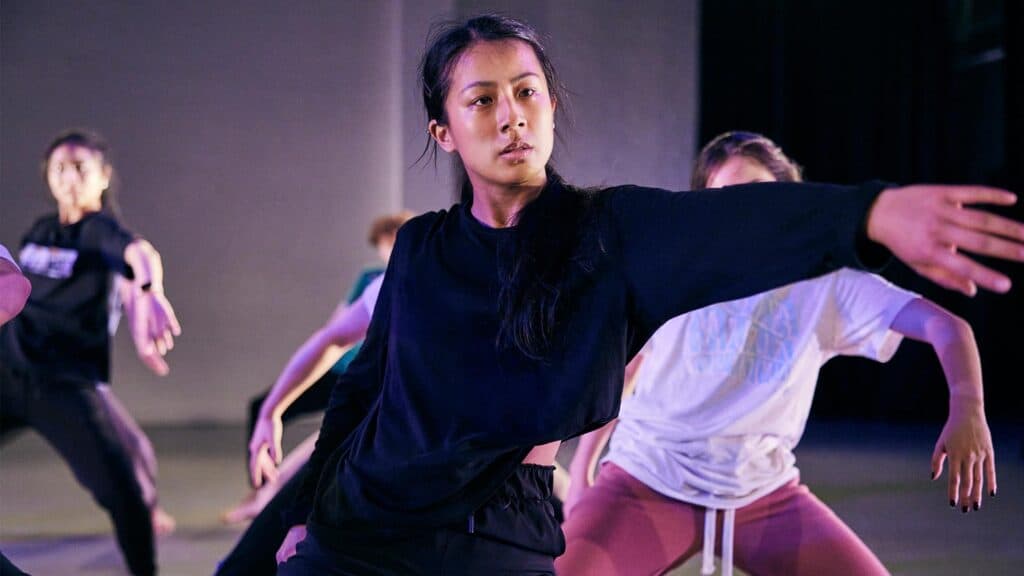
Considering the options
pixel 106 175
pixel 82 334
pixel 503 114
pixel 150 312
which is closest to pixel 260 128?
pixel 106 175

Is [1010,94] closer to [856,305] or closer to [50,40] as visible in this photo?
[856,305]

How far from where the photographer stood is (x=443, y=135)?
1726 mm

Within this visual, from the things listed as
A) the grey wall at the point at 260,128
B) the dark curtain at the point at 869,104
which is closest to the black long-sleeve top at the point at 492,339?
the grey wall at the point at 260,128

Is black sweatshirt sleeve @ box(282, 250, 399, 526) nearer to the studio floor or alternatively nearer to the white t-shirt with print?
the white t-shirt with print

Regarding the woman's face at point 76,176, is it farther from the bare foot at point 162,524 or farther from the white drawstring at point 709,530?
the white drawstring at point 709,530

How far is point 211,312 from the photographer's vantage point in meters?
7.51

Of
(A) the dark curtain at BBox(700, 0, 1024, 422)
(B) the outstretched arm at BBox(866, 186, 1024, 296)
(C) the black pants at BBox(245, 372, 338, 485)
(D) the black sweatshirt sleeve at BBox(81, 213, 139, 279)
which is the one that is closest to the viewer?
(B) the outstretched arm at BBox(866, 186, 1024, 296)

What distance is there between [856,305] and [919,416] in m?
5.92

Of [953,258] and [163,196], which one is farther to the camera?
[163,196]

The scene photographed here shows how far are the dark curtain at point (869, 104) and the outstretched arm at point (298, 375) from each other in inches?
217

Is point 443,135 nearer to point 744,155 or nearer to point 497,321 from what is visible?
point 497,321

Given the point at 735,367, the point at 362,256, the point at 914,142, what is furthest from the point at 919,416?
the point at 735,367

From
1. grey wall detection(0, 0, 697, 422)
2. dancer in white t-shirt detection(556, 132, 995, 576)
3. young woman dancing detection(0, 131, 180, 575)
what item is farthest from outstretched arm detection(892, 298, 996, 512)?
grey wall detection(0, 0, 697, 422)

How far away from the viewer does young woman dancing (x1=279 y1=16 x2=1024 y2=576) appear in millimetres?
1436
